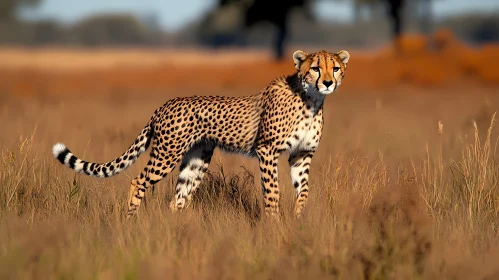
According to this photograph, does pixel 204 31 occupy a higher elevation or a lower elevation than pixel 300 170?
higher

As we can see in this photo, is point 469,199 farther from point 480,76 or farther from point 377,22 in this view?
point 377,22

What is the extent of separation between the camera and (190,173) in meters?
5.39

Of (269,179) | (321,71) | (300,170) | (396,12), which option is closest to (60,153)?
(269,179)

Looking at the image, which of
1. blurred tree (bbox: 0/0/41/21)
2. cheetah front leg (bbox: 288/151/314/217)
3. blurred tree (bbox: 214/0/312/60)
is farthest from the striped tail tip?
blurred tree (bbox: 0/0/41/21)

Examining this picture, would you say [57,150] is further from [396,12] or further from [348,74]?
[396,12]

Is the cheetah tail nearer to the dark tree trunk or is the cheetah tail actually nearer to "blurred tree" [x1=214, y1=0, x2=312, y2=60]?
"blurred tree" [x1=214, y1=0, x2=312, y2=60]

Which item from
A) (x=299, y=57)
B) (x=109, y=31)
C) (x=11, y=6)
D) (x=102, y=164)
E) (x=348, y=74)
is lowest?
(x=102, y=164)

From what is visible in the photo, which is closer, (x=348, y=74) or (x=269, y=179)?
(x=269, y=179)

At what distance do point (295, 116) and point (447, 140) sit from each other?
267 centimetres

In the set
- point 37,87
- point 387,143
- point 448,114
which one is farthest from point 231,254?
point 37,87

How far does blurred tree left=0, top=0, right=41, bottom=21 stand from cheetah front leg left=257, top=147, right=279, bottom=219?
48.7 metres

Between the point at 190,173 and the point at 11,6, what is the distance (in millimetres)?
50292

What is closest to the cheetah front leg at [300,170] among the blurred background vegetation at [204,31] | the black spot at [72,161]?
the black spot at [72,161]

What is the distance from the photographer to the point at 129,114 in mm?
11430
